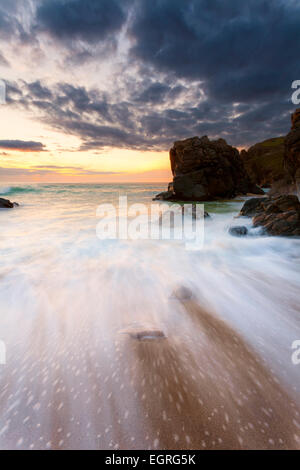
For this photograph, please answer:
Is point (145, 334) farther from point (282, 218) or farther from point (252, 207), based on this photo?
point (252, 207)

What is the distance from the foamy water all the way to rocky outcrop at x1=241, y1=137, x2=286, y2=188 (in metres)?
60.5

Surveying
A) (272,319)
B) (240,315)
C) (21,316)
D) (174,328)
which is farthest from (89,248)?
(272,319)

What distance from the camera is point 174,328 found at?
241cm

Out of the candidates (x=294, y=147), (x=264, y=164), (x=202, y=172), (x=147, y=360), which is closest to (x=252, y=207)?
(x=294, y=147)

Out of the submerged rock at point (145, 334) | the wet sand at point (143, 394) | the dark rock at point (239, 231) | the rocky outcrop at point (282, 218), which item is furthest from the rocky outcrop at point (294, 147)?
the submerged rock at point (145, 334)

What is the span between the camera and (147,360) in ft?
6.28

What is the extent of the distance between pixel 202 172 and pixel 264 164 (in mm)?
43400

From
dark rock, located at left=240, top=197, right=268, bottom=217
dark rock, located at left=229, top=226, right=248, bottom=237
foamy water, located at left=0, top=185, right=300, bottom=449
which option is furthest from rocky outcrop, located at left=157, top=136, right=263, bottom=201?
foamy water, located at left=0, top=185, right=300, bottom=449

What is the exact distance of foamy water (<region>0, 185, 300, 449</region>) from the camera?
52.1 inches

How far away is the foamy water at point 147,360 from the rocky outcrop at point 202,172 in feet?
80.5

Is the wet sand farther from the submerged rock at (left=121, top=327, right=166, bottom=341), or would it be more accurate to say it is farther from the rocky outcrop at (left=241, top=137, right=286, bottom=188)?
the rocky outcrop at (left=241, top=137, right=286, bottom=188)
